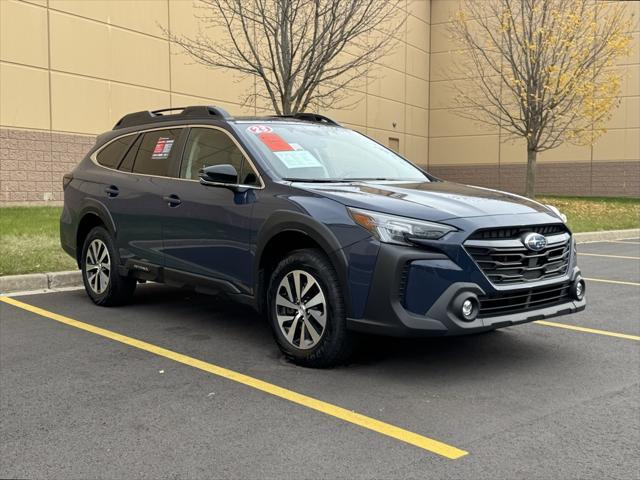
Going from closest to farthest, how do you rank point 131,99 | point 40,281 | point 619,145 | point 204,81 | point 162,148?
1. point 162,148
2. point 40,281
3. point 131,99
4. point 204,81
5. point 619,145

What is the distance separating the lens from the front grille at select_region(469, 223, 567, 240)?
431 cm

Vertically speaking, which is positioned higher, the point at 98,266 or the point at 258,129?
the point at 258,129

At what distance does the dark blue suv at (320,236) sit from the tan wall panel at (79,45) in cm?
1056

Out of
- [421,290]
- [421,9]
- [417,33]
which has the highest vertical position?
[421,9]

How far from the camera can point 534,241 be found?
450 centimetres

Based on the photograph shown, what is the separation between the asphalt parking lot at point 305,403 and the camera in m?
3.22

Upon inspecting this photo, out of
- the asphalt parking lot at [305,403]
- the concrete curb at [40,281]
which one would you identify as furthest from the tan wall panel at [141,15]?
the asphalt parking lot at [305,403]

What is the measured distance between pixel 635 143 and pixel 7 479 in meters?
26.8

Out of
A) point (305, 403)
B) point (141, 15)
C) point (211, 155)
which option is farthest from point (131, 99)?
point (305, 403)

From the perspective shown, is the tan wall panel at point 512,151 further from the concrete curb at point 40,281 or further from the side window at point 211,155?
the side window at point 211,155

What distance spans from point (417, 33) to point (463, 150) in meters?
5.43

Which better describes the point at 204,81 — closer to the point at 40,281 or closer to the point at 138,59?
the point at 138,59

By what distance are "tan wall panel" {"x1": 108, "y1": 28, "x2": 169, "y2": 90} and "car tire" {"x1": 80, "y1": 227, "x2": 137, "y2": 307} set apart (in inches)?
442

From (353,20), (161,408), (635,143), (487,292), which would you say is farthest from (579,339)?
(635,143)
